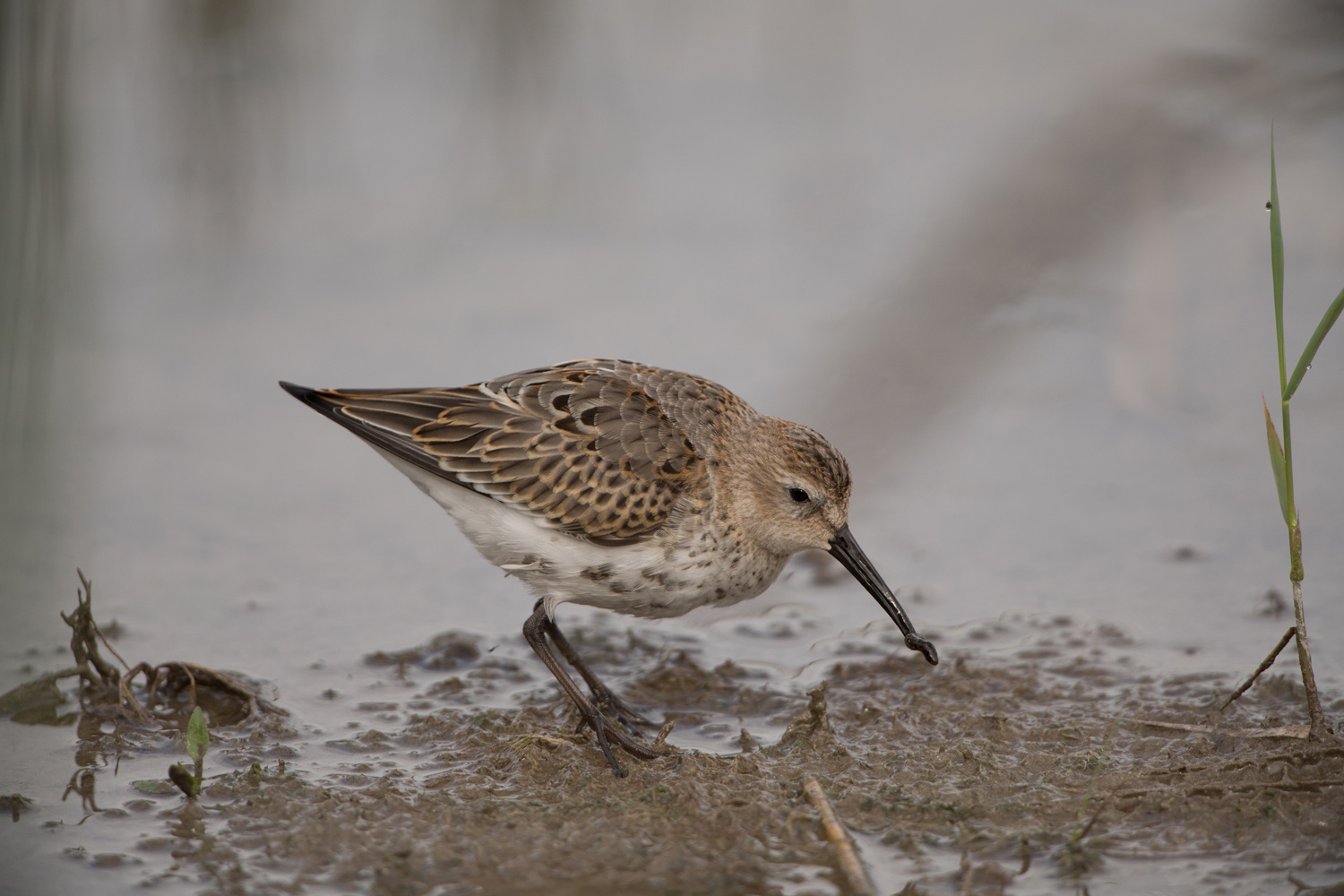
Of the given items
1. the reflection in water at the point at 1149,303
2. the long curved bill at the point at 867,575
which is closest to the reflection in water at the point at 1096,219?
the reflection in water at the point at 1149,303

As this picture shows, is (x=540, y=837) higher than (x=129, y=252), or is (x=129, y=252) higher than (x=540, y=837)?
(x=129, y=252)

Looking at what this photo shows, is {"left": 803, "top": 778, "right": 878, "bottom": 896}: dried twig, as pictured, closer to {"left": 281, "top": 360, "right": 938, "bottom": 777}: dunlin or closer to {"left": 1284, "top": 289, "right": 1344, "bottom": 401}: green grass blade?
{"left": 281, "top": 360, "right": 938, "bottom": 777}: dunlin

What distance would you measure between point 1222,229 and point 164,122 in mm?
7432

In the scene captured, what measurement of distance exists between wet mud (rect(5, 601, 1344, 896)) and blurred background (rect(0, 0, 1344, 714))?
373mm

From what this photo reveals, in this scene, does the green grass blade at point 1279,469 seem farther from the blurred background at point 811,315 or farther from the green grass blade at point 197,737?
the green grass blade at point 197,737

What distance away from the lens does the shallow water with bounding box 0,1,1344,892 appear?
5.70m

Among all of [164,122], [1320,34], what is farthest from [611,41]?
[1320,34]

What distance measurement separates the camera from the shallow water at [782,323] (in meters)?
5.70

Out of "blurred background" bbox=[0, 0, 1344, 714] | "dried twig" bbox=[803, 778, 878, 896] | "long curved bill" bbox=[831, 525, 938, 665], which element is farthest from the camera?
"blurred background" bbox=[0, 0, 1344, 714]

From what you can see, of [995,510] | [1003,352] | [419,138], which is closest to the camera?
[995,510]

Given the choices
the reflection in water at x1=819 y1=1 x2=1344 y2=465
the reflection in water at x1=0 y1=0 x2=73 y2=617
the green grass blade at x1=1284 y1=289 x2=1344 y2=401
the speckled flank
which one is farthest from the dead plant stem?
the reflection in water at x1=0 y1=0 x2=73 y2=617

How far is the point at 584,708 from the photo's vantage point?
516 cm

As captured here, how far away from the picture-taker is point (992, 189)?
787 cm

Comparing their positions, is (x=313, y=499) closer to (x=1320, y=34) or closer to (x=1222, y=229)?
(x=1222, y=229)
